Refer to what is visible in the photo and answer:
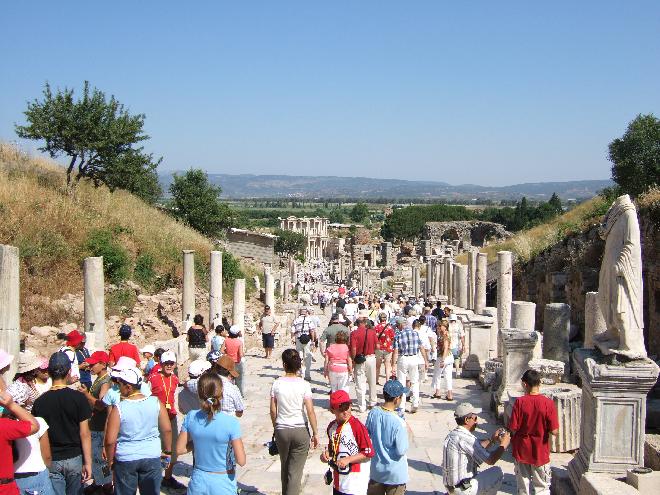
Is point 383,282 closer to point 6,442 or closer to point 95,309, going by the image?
point 95,309

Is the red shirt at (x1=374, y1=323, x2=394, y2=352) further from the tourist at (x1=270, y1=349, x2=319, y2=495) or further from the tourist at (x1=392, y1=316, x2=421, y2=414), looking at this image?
the tourist at (x1=270, y1=349, x2=319, y2=495)

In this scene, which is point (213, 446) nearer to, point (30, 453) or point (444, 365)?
point (30, 453)

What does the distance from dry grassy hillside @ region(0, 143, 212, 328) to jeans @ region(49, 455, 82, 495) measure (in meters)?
14.8

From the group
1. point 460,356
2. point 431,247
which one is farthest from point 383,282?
point 460,356

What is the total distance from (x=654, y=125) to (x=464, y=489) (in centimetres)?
3199

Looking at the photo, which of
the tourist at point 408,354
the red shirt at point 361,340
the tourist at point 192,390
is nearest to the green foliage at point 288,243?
the red shirt at point 361,340

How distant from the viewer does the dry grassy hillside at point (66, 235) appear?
21.5 metres

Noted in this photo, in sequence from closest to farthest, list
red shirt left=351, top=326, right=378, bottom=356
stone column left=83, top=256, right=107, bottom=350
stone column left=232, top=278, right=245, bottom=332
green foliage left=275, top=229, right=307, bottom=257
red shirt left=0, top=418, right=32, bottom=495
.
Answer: red shirt left=0, top=418, right=32, bottom=495 < red shirt left=351, top=326, right=378, bottom=356 < stone column left=83, top=256, right=107, bottom=350 < stone column left=232, top=278, right=245, bottom=332 < green foliage left=275, top=229, right=307, bottom=257

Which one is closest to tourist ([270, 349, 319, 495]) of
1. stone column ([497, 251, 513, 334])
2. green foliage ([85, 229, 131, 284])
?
stone column ([497, 251, 513, 334])

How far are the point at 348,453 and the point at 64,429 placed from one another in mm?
2437

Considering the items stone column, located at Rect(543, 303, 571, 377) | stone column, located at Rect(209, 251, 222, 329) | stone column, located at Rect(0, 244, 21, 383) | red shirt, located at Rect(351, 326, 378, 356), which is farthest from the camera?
stone column, located at Rect(209, 251, 222, 329)

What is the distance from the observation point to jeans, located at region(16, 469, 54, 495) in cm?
535

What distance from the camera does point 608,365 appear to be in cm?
675

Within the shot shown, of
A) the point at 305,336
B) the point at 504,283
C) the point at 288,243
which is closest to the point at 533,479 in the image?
the point at 305,336
